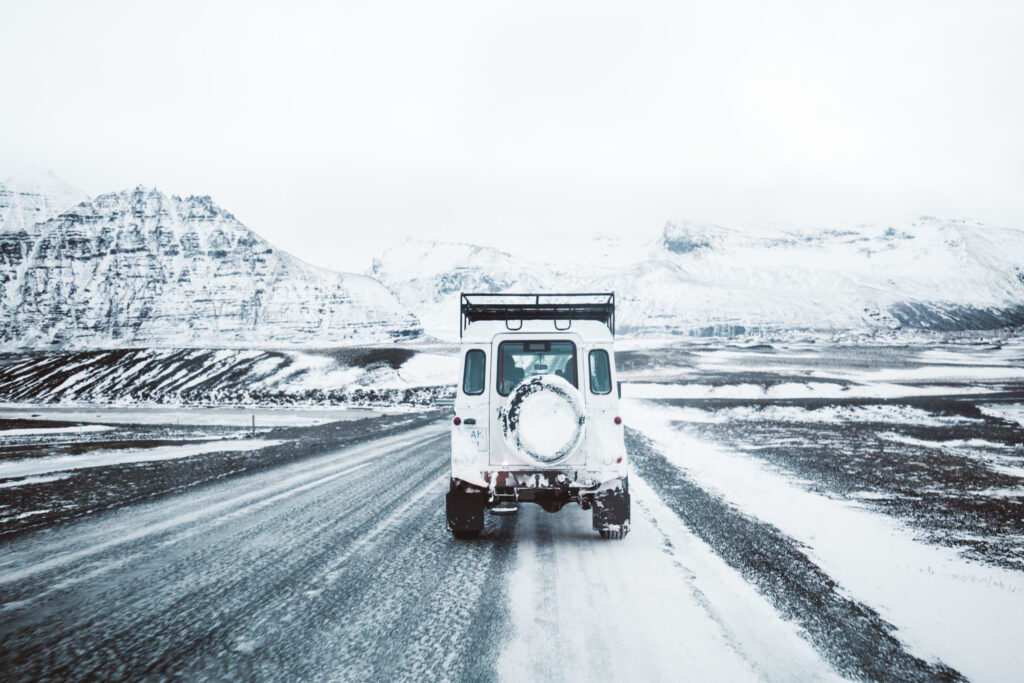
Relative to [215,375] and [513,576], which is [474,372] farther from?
[215,375]

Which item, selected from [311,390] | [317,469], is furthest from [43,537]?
[311,390]

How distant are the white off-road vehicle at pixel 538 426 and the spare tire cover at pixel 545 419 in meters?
0.01

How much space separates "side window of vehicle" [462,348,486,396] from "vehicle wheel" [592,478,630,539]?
2050 millimetres

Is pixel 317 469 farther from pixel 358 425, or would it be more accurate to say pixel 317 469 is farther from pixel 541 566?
pixel 358 425

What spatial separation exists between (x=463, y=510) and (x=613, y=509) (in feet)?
6.31

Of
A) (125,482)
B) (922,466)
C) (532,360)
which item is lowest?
(922,466)

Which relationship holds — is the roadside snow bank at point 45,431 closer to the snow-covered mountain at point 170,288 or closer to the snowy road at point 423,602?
the snowy road at point 423,602

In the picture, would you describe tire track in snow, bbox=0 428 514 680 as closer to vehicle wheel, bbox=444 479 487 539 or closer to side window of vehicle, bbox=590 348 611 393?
vehicle wheel, bbox=444 479 487 539

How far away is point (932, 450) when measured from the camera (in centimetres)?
1561

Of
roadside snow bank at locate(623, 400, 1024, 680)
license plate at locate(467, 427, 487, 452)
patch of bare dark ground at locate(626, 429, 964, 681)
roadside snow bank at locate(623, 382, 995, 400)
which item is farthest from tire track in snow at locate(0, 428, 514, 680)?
roadside snow bank at locate(623, 382, 995, 400)

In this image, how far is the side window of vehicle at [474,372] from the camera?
292 inches

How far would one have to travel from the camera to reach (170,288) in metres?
147

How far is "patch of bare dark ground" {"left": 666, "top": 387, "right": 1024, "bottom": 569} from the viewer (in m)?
8.02

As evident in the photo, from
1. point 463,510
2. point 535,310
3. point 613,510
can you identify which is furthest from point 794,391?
point 463,510
